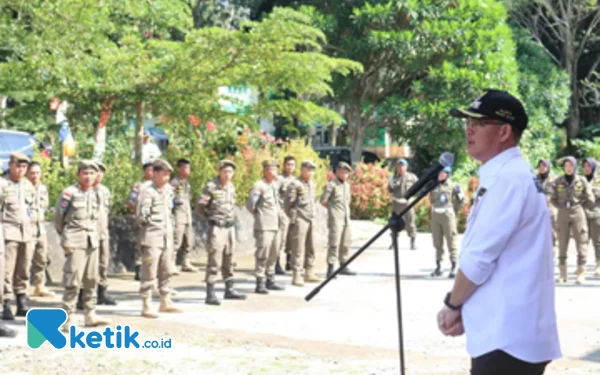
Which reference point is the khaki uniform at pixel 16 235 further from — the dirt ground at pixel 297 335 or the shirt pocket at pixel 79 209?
the shirt pocket at pixel 79 209

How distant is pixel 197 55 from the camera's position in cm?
1499

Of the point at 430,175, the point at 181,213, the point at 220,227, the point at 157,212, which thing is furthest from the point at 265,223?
the point at 430,175

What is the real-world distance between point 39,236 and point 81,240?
271 centimetres

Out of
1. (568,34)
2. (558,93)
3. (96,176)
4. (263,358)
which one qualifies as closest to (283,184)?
(96,176)

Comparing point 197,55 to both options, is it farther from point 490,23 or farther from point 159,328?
point 490,23

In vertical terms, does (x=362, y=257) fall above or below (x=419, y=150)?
below

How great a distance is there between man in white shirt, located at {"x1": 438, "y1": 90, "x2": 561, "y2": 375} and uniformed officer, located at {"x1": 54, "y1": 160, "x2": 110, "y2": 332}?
680cm

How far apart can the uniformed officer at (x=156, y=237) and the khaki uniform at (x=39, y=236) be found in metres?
1.67

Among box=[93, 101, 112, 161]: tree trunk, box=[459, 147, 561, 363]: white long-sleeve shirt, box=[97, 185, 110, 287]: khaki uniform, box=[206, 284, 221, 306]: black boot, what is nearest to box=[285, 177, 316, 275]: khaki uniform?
box=[206, 284, 221, 306]: black boot

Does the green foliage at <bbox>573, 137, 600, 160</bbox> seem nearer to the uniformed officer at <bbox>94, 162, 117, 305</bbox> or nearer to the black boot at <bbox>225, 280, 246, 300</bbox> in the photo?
the black boot at <bbox>225, 280, 246, 300</bbox>

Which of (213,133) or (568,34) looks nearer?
(213,133)

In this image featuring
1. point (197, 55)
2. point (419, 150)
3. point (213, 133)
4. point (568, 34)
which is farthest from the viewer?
point (568, 34)

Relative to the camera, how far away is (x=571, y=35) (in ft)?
115

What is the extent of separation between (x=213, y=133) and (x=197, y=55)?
3.43 metres
